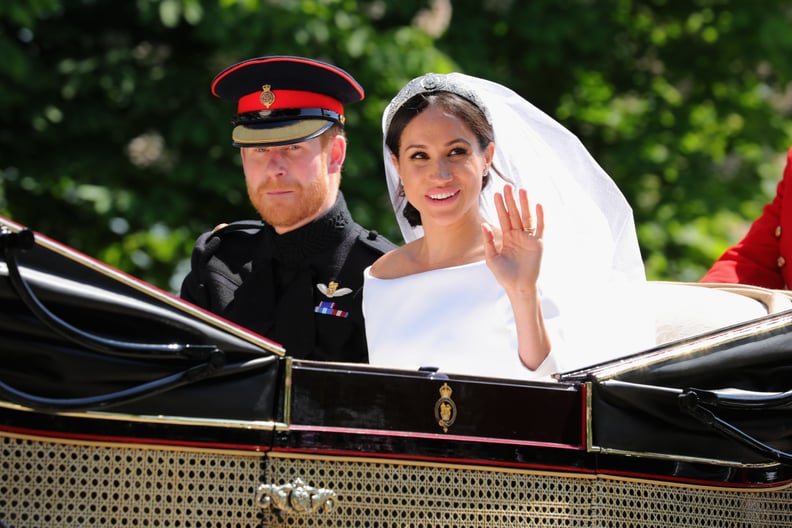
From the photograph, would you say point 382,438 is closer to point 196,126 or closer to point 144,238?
point 196,126

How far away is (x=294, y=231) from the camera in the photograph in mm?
3225

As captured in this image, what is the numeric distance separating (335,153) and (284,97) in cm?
22

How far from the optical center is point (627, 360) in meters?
2.41

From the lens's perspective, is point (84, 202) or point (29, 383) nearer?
point (29, 383)

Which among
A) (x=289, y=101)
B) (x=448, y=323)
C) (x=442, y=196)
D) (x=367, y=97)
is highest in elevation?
(x=367, y=97)

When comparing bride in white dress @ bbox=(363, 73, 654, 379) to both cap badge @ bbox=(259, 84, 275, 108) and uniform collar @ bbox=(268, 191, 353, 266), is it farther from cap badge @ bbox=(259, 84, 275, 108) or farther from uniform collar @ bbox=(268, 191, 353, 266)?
cap badge @ bbox=(259, 84, 275, 108)

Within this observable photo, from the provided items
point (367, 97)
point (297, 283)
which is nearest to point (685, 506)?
point (297, 283)

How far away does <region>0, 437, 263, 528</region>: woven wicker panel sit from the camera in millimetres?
2029

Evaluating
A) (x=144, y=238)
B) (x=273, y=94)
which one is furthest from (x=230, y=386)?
(x=144, y=238)

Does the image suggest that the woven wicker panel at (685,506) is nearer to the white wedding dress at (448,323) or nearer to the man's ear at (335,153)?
the white wedding dress at (448,323)

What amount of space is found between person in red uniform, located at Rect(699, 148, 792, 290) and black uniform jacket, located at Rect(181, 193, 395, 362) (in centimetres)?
106

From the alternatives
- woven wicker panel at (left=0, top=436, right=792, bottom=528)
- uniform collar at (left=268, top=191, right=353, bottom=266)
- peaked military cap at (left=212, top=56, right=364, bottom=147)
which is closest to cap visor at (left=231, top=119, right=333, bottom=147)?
peaked military cap at (left=212, top=56, right=364, bottom=147)

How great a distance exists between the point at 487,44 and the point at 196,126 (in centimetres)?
204

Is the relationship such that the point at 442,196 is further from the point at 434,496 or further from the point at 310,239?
the point at 434,496
